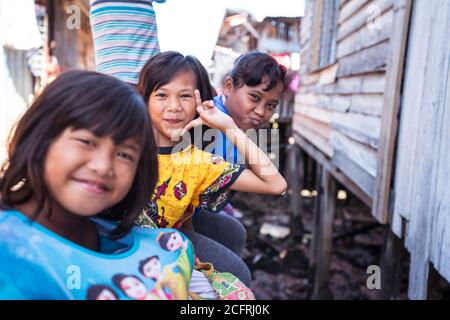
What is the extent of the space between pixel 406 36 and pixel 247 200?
8537mm

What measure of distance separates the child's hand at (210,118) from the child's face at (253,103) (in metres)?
0.75

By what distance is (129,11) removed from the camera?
2.20m

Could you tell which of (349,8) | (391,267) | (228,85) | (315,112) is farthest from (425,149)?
(315,112)

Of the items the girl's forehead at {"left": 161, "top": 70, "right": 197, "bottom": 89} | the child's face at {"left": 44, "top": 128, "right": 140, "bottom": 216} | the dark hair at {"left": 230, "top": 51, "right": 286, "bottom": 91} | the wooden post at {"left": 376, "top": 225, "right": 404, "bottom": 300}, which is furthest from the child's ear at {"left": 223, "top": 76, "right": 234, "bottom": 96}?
the wooden post at {"left": 376, "top": 225, "right": 404, "bottom": 300}

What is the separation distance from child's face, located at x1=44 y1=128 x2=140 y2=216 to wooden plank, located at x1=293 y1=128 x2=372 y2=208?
127 inches

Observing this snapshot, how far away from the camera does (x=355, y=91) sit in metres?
4.65

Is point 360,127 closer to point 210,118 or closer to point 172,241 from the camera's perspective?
point 210,118

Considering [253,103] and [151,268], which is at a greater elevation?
[253,103]

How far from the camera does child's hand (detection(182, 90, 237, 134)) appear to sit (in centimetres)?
180

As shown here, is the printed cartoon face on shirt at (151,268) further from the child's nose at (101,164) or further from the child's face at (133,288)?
the child's nose at (101,164)

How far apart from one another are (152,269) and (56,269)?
0.87 feet

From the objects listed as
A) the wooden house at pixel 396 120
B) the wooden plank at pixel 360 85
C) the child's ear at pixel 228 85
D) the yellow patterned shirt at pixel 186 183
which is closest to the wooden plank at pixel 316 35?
the wooden house at pixel 396 120

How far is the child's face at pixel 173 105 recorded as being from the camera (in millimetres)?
1917
